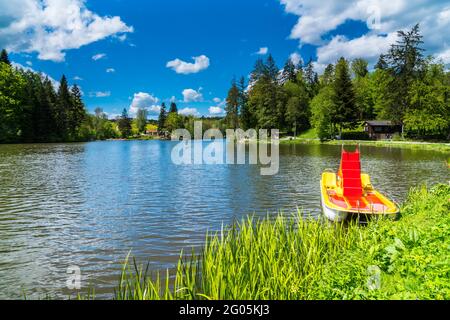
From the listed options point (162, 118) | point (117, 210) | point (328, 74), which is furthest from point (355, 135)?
point (162, 118)

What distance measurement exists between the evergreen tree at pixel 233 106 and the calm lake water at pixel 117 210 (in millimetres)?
86885

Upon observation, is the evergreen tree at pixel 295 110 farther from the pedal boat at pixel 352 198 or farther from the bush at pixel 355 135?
the pedal boat at pixel 352 198

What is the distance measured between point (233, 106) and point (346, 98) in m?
45.4

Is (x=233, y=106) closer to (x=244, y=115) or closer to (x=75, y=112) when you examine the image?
(x=244, y=115)

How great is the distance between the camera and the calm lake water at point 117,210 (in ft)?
33.9

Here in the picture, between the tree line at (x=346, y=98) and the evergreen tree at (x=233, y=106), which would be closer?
the tree line at (x=346, y=98)

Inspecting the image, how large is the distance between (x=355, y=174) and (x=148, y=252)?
30.4 ft

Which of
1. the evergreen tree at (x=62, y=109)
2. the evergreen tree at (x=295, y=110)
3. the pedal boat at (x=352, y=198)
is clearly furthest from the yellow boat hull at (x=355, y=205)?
the evergreen tree at (x=62, y=109)

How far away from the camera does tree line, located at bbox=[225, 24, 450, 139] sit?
216 ft

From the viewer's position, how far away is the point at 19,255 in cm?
1103

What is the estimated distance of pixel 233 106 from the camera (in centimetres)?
12006

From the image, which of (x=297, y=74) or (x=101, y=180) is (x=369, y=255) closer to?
(x=101, y=180)

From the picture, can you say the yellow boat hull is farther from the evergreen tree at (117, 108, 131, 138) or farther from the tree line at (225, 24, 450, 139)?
the evergreen tree at (117, 108, 131, 138)
